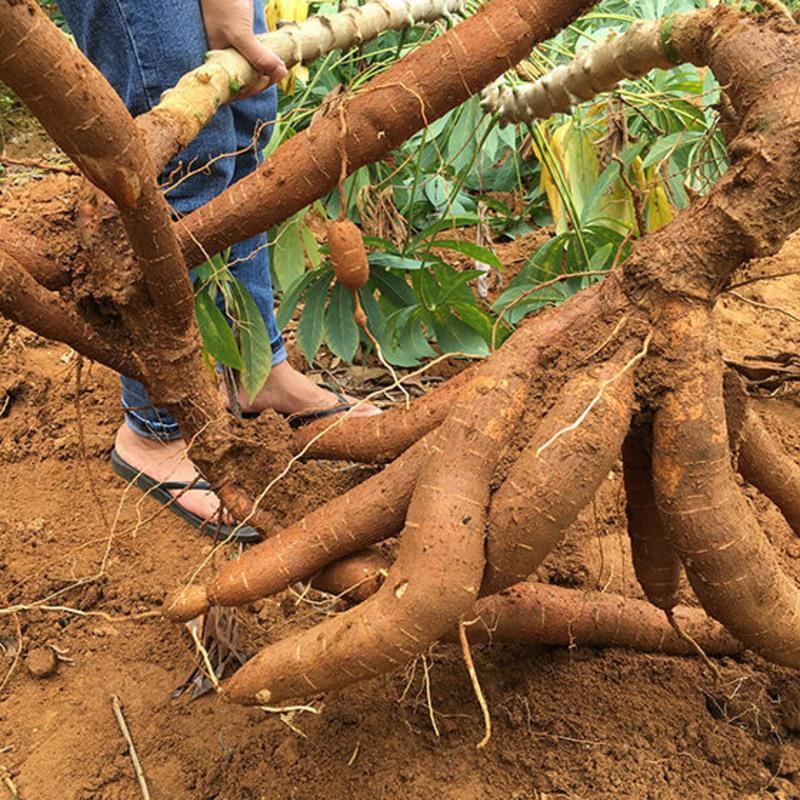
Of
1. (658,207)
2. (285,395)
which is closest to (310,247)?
(285,395)

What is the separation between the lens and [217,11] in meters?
1.32

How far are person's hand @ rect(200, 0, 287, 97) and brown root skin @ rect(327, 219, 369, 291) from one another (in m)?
0.26

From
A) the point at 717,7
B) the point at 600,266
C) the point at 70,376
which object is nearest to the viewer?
the point at 717,7

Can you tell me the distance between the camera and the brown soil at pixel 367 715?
1.12m

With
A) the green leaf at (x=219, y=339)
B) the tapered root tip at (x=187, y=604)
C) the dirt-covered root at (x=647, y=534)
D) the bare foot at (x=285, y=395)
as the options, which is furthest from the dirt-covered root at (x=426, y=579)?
the bare foot at (x=285, y=395)

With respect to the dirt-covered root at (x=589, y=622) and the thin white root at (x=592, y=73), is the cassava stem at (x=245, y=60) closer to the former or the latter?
the thin white root at (x=592, y=73)

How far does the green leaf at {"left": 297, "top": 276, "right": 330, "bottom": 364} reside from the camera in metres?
1.73

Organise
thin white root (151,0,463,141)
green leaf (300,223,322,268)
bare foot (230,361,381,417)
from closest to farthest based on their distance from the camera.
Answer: thin white root (151,0,463,141)
bare foot (230,361,381,417)
green leaf (300,223,322,268)

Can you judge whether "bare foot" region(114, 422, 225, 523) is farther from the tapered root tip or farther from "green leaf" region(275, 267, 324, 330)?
the tapered root tip

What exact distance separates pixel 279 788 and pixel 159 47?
1102mm

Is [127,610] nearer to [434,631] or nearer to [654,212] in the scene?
[434,631]

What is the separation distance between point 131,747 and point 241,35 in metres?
1.05

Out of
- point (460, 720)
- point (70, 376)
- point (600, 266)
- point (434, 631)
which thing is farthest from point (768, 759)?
point (70, 376)

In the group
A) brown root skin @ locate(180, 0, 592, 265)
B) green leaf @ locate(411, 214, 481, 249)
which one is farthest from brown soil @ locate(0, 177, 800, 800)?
green leaf @ locate(411, 214, 481, 249)
